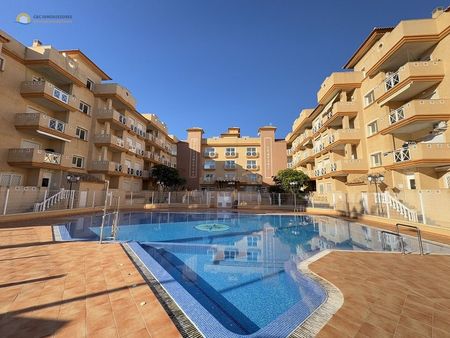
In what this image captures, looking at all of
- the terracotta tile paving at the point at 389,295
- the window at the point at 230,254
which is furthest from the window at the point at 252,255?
the terracotta tile paving at the point at 389,295

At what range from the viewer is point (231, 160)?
3866 cm

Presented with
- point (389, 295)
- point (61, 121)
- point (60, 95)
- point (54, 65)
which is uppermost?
point (54, 65)

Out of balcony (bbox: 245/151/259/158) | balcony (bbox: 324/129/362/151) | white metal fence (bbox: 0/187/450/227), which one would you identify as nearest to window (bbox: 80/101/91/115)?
white metal fence (bbox: 0/187/450/227)

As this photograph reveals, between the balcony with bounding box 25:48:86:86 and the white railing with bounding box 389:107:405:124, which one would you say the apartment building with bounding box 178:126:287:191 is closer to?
the balcony with bounding box 25:48:86:86

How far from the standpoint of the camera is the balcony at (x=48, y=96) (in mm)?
16500

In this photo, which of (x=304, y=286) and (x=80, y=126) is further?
(x=80, y=126)

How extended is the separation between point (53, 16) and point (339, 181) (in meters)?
30.6

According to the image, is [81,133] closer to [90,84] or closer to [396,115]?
[90,84]

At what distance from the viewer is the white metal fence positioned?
11234 millimetres

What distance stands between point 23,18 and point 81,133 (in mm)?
9897

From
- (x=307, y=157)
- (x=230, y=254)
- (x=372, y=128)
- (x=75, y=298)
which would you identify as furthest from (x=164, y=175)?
(x=75, y=298)

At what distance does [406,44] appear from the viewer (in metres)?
14.6

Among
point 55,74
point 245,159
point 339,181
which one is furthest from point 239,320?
point 245,159

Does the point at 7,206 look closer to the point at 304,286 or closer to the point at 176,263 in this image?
the point at 176,263
